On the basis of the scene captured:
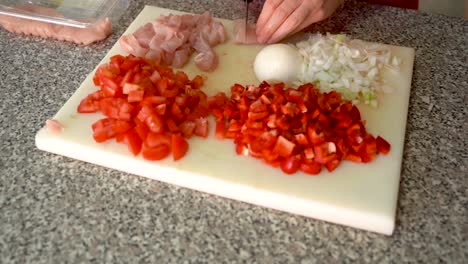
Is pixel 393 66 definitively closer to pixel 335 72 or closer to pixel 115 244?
pixel 335 72

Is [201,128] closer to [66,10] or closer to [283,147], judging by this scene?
[283,147]

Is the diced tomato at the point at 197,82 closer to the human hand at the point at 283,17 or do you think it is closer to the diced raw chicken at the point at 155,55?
the diced raw chicken at the point at 155,55

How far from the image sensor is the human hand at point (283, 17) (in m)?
1.43

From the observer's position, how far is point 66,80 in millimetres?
1416

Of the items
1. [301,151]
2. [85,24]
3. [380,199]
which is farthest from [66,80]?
[380,199]

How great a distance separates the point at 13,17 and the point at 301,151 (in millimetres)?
989

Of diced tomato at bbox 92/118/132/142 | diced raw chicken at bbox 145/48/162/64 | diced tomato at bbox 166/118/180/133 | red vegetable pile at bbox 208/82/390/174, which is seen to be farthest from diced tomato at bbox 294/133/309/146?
diced raw chicken at bbox 145/48/162/64

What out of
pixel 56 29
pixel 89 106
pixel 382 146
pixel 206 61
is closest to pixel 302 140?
pixel 382 146

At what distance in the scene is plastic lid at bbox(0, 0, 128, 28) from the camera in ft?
4.91

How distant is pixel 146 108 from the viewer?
1.14 m

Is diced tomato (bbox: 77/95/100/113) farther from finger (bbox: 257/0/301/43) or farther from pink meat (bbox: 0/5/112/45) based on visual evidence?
finger (bbox: 257/0/301/43)

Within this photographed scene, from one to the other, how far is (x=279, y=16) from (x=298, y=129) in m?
0.43

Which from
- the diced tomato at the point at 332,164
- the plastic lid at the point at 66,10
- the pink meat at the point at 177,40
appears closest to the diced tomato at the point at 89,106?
the pink meat at the point at 177,40

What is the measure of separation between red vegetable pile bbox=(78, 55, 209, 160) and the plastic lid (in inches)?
12.5
